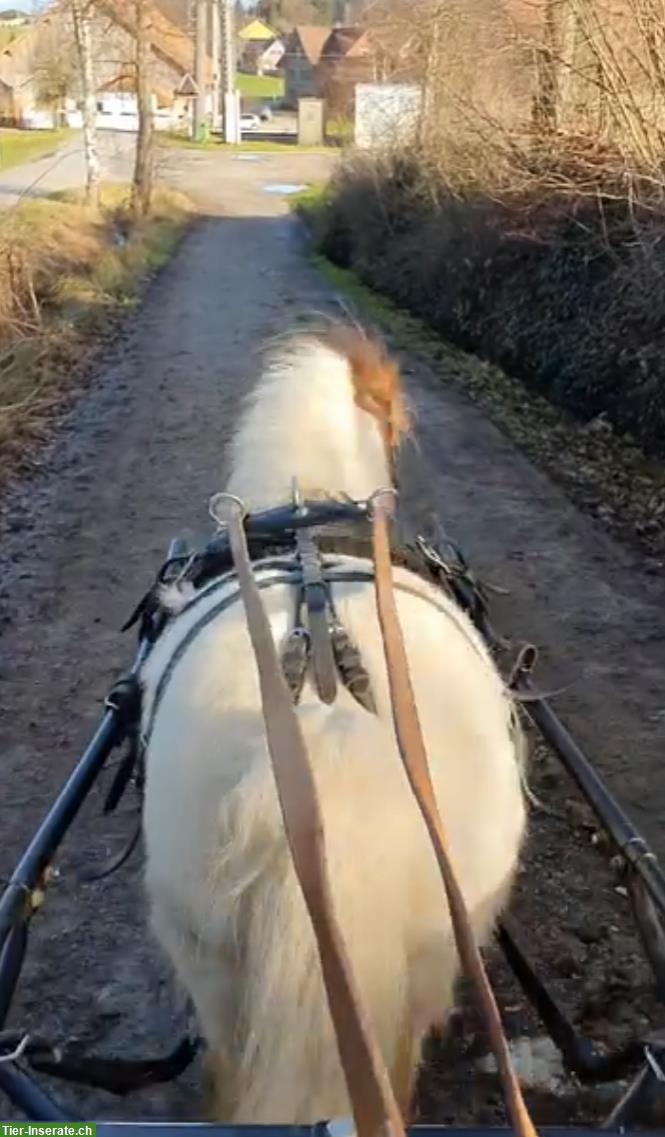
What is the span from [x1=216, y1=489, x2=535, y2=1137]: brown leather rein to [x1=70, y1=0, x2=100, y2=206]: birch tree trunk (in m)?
28.0

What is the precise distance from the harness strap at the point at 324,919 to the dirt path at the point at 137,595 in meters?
1.72

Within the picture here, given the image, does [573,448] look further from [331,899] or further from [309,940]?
[331,899]

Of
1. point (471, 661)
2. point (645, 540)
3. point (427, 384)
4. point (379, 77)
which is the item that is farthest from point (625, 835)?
point (379, 77)

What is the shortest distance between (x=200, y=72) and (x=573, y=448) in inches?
2203

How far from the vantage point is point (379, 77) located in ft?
79.8

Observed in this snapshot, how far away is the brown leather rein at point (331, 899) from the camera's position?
5.84 feet

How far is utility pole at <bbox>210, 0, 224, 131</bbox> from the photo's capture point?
6575 centimetres

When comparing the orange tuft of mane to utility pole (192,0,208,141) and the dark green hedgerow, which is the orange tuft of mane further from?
utility pole (192,0,208,141)

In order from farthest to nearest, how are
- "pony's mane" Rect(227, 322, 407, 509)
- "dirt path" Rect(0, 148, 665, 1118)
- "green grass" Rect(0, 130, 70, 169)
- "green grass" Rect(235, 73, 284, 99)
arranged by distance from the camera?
"green grass" Rect(235, 73, 284, 99) < "green grass" Rect(0, 130, 70, 169) < "dirt path" Rect(0, 148, 665, 1118) < "pony's mane" Rect(227, 322, 407, 509)

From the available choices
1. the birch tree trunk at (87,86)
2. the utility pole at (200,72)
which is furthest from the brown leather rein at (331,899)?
the utility pole at (200,72)

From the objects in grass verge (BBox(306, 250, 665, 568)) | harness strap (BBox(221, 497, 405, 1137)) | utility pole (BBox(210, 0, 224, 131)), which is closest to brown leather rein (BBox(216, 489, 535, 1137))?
harness strap (BBox(221, 497, 405, 1137))

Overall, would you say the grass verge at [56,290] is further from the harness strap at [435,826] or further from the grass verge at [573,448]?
the harness strap at [435,826]

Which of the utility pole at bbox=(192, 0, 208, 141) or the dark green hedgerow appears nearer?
the dark green hedgerow

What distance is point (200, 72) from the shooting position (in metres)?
62.1
